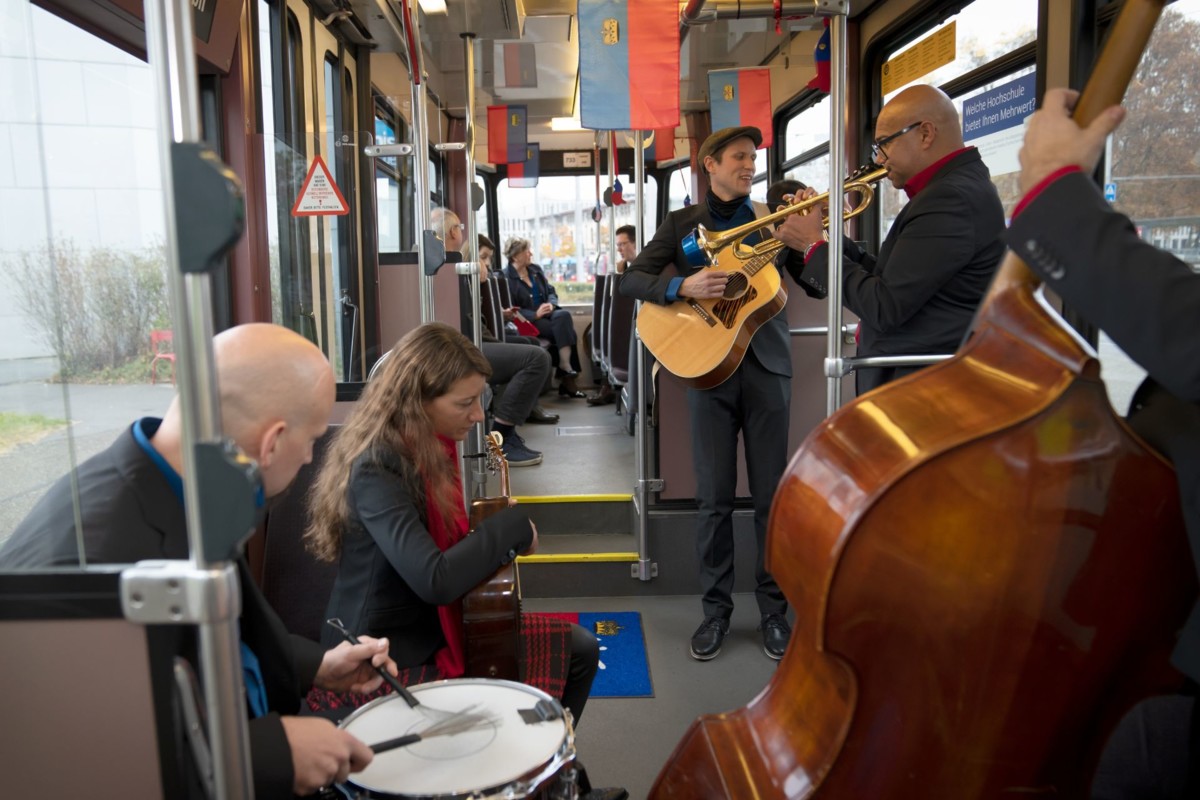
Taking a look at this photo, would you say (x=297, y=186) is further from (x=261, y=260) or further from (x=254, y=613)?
(x=254, y=613)

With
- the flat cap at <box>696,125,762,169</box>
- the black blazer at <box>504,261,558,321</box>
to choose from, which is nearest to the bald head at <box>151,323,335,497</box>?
the flat cap at <box>696,125,762,169</box>

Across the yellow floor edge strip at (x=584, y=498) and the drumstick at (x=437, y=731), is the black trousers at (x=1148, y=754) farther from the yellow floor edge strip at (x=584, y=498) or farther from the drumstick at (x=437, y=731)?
the yellow floor edge strip at (x=584, y=498)

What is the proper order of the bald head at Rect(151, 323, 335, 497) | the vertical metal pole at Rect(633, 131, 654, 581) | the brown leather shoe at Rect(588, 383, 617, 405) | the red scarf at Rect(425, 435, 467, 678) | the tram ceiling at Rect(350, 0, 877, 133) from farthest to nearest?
the brown leather shoe at Rect(588, 383, 617, 405)
the tram ceiling at Rect(350, 0, 877, 133)
the vertical metal pole at Rect(633, 131, 654, 581)
the red scarf at Rect(425, 435, 467, 678)
the bald head at Rect(151, 323, 335, 497)

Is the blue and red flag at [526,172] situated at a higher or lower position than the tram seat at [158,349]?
higher

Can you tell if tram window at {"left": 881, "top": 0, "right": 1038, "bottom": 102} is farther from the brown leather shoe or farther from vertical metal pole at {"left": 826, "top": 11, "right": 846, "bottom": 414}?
the brown leather shoe

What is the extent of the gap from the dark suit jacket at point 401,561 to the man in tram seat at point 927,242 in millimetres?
1184

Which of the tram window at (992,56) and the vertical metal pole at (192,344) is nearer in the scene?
the vertical metal pole at (192,344)

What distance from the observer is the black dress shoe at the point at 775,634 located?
10.7 ft

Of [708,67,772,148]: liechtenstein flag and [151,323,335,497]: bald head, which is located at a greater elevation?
[708,67,772,148]: liechtenstein flag

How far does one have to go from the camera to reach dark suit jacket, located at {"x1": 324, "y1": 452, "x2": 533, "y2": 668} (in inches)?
73.3

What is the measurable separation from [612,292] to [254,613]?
481cm

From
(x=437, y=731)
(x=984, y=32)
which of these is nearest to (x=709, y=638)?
(x=437, y=731)

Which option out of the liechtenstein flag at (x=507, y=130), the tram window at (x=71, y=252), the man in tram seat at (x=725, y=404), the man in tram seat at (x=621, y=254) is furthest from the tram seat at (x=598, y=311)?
the tram window at (x=71, y=252)

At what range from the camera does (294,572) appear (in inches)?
92.5
